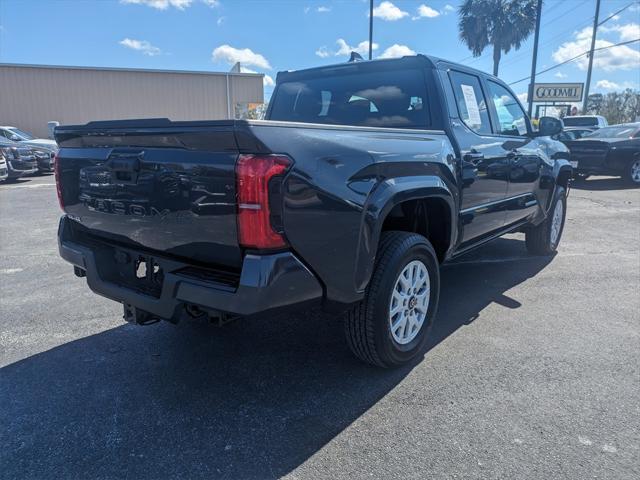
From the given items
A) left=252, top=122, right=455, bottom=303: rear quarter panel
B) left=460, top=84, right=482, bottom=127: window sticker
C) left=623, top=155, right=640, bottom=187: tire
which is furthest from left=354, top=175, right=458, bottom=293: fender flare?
left=623, top=155, right=640, bottom=187: tire

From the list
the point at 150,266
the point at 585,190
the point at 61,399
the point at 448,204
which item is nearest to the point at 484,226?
the point at 448,204

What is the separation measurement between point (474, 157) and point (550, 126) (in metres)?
1.94

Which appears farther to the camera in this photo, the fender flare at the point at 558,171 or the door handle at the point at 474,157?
the fender flare at the point at 558,171

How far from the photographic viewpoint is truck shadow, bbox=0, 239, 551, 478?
225 cm

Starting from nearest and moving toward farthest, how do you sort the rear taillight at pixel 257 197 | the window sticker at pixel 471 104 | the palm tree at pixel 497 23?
the rear taillight at pixel 257 197
the window sticker at pixel 471 104
the palm tree at pixel 497 23

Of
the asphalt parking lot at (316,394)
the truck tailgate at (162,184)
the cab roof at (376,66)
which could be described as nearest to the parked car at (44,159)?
the asphalt parking lot at (316,394)

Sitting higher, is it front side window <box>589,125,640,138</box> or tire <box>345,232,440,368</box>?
front side window <box>589,125,640,138</box>

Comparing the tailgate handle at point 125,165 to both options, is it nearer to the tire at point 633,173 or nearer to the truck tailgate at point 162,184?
the truck tailgate at point 162,184

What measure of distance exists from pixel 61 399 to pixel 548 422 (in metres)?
2.68

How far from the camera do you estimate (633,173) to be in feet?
41.3

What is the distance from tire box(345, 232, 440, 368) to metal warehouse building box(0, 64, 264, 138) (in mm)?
26400

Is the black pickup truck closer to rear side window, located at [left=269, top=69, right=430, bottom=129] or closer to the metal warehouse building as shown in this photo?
rear side window, located at [left=269, top=69, right=430, bottom=129]

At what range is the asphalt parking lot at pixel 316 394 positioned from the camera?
2.25 meters

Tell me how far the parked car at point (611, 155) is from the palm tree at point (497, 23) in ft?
72.9
